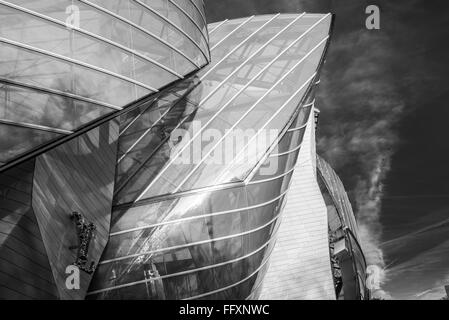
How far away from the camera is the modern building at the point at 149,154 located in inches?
396

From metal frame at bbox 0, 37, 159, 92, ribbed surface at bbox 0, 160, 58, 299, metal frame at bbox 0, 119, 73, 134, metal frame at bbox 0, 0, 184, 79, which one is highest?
metal frame at bbox 0, 0, 184, 79

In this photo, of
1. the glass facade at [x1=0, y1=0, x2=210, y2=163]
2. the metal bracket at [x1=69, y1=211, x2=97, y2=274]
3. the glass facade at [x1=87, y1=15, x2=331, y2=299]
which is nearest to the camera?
the glass facade at [x1=0, y1=0, x2=210, y2=163]

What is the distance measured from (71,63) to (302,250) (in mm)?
17412

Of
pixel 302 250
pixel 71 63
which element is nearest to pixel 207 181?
pixel 71 63

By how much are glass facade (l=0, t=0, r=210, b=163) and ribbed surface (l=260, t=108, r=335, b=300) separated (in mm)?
12902

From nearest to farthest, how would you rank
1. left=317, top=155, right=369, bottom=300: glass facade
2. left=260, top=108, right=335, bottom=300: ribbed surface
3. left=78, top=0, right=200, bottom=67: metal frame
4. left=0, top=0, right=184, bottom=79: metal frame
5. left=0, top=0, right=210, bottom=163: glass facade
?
left=0, top=0, right=210, bottom=163: glass facade < left=0, top=0, right=184, bottom=79: metal frame < left=78, top=0, right=200, bottom=67: metal frame < left=260, top=108, right=335, bottom=300: ribbed surface < left=317, top=155, right=369, bottom=300: glass facade

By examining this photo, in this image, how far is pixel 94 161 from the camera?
13547 millimetres

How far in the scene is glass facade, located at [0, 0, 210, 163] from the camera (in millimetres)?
9594

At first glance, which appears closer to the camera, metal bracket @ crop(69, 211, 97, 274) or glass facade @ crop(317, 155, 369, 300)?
metal bracket @ crop(69, 211, 97, 274)

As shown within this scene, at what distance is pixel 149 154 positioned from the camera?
16.2m

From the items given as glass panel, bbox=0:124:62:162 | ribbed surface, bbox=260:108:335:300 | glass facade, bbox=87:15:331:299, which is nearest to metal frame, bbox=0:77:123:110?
glass panel, bbox=0:124:62:162

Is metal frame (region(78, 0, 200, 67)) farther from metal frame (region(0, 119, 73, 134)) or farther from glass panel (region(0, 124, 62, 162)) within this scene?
glass panel (region(0, 124, 62, 162))

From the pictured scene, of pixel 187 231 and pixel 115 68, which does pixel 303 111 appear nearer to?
pixel 187 231
